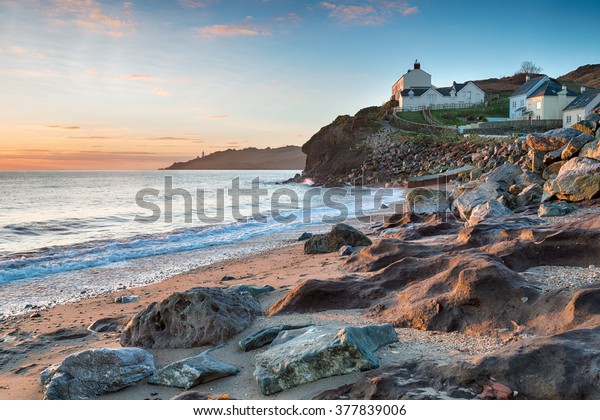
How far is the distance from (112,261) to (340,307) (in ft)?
29.3

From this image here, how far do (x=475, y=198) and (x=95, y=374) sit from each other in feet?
36.9

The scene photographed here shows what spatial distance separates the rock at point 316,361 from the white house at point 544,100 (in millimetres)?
58628

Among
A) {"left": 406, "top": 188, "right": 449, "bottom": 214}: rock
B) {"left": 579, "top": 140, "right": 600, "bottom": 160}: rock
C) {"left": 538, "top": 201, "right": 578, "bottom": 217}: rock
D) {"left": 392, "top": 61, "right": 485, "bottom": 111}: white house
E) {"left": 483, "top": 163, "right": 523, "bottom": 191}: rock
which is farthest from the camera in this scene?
{"left": 392, "top": 61, "right": 485, "bottom": 111}: white house

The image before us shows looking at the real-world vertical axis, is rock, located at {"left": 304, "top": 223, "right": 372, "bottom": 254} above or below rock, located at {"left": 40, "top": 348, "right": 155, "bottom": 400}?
above

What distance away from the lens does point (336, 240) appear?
11.7 m

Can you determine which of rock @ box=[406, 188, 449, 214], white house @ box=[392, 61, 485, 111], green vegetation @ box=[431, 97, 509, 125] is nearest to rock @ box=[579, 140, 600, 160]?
rock @ box=[406, 188, 449, 214]

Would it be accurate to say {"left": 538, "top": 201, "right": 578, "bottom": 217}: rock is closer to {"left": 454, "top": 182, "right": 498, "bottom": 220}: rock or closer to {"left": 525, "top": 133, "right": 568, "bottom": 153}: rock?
{"left": 454, "top": 182, "right": 498, "bottom": 220}: rock

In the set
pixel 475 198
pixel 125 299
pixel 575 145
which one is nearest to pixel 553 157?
pixel 575 145

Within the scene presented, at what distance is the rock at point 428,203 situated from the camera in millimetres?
Answer: 15836

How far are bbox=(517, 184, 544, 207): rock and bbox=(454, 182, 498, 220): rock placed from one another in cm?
67

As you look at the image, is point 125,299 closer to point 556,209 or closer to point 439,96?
point 556,209

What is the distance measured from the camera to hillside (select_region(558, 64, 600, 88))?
89750mm

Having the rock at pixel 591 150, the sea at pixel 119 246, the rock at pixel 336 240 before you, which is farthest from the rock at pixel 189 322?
the rock at pixel 591 150

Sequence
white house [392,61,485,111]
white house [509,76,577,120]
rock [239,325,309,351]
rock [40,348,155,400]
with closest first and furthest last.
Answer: rock [40,348,155,400] < rock [239,325,309,351] < white house [509,76,577,120] < white house [392,61,485,111]
